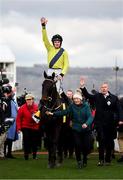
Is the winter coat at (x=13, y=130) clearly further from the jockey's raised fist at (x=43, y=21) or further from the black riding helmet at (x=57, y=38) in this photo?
the jockey's raised fist at (x=43, y=21)

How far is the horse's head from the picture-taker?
17531 mm

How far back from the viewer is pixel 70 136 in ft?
69.3

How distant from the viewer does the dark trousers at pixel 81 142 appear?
1795 cm

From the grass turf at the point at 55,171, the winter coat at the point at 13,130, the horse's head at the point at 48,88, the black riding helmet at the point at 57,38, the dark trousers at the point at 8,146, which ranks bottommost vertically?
the grass turf at the point at 55,171

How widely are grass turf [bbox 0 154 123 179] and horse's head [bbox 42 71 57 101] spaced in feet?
5.52

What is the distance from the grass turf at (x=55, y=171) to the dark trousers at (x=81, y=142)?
39 centimetres

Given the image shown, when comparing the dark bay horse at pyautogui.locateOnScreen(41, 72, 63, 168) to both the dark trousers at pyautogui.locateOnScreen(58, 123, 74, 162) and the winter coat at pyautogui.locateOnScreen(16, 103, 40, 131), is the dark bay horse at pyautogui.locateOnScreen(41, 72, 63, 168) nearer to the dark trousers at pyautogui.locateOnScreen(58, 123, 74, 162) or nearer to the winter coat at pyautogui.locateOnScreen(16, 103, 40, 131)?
the dark trousers at pyautogui.locateOnScreen(58, 123, 74, 162)

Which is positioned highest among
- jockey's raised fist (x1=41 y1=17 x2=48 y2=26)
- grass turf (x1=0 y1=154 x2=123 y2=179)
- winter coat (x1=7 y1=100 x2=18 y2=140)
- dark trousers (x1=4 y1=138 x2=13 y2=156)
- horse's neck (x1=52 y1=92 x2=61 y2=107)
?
jockey's raised fist (x1=41 y1=17 x2=48 y2=26)

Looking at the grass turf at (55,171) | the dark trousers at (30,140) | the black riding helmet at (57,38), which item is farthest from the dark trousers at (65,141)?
the black riding helmet at (57,38)

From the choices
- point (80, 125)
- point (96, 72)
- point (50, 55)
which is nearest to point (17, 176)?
point (80, 125)

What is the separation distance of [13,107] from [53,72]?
427cm

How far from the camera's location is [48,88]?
1755 centimetres

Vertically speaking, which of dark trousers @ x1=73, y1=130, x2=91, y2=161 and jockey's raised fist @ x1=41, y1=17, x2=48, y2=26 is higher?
jockey's raised fist @ x1=41, y1=17, x2=48, y2=26

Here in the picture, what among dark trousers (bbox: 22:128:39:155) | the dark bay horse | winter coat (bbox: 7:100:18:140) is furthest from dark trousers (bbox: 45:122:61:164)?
winter coat (bbox: 7:100:18:140)
